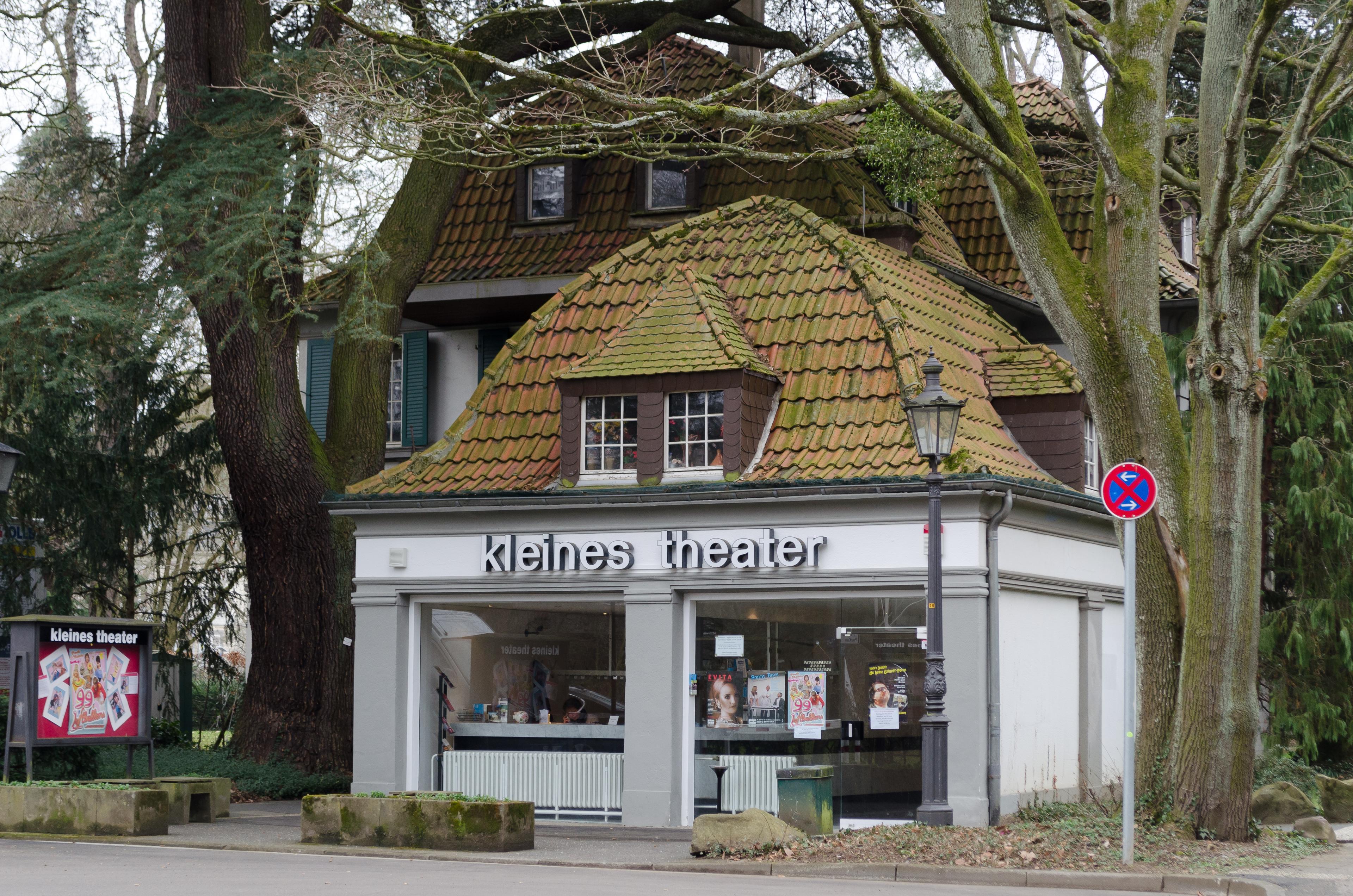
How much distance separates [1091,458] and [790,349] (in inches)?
171

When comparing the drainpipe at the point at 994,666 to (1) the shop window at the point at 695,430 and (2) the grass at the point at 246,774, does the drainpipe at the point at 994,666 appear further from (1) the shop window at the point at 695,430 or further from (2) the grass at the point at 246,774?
(2) the grass at the point at 246,774

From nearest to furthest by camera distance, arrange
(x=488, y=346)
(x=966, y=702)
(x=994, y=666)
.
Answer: (x=966, y=702)
(x=994, y=666)
(x=488, y=346)

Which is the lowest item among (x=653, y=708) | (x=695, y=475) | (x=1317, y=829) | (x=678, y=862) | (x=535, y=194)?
(x=678, y=862)

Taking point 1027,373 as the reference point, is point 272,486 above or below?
below

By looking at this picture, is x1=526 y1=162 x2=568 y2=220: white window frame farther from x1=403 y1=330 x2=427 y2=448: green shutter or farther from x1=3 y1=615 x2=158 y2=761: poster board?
x1=3 y1=615 x2=158 y2=761: poster board

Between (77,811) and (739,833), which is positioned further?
(77,811)

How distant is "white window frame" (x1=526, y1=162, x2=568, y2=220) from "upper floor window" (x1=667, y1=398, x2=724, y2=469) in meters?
6.80

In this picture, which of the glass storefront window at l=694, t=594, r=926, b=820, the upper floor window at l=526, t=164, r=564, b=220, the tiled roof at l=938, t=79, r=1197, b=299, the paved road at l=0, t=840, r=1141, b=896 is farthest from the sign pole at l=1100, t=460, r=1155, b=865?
the upper floor window at l=526, t=164, r=564, b=220

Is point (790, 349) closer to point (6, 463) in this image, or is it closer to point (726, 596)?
point (726, 596)

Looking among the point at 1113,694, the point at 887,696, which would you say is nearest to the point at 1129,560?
the point at 887,696

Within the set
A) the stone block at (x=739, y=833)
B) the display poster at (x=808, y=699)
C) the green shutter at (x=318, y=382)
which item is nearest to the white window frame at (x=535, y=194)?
the green shutter at (x=318, y=382)

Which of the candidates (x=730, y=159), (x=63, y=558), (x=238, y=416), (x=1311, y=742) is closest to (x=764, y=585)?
(x=730, y=159)

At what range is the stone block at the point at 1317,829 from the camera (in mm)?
16344

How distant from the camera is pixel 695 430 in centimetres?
1884
